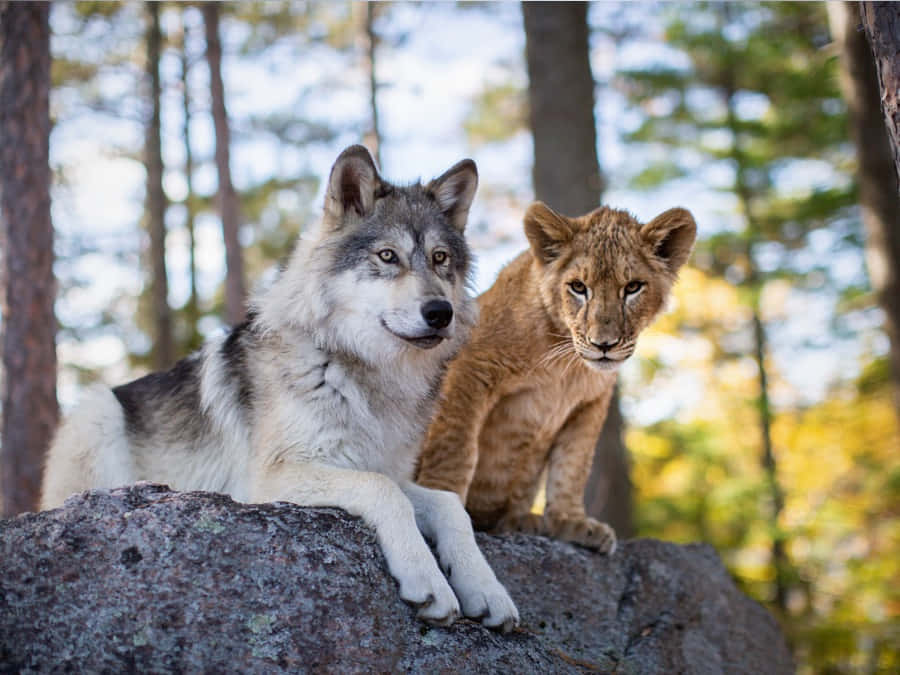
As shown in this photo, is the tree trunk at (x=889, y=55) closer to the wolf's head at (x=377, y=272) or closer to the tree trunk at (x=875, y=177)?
the wolf's head at (x=377, y=272)

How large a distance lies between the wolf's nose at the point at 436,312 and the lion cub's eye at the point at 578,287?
1.23m

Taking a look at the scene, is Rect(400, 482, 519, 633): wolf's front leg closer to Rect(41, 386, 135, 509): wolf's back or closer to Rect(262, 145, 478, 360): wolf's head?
Rect(262, 145, 478, 360): wolf's head

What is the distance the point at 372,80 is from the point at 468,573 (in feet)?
39.6

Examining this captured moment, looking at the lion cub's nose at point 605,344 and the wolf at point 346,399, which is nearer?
the wolf at point 346,399

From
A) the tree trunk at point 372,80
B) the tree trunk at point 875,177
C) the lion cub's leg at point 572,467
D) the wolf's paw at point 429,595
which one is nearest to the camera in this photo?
the wolf's paw at point 429,595

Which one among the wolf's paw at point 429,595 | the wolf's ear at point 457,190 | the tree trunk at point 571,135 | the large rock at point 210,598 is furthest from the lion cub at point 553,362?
the tree trunk at point 571,135

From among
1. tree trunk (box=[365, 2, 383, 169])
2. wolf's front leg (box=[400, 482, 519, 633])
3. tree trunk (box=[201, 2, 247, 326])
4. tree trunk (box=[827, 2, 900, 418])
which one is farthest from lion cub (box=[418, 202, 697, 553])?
tree trunk (box=[365, 2, 383, 169])

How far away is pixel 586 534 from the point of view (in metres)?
4.98

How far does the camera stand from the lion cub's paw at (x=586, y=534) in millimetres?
4965

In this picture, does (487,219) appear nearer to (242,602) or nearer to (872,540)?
(872,540)

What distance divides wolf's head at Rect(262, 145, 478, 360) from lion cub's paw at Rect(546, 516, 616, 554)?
152cm

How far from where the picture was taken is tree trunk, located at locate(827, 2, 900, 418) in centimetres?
888

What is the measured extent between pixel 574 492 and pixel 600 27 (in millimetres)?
8902

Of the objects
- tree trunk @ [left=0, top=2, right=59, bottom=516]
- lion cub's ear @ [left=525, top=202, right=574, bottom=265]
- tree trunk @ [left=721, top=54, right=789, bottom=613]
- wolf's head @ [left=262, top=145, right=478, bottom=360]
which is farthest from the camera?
tree trunk @ [left=721, top=54, right=789, bottom=613]
